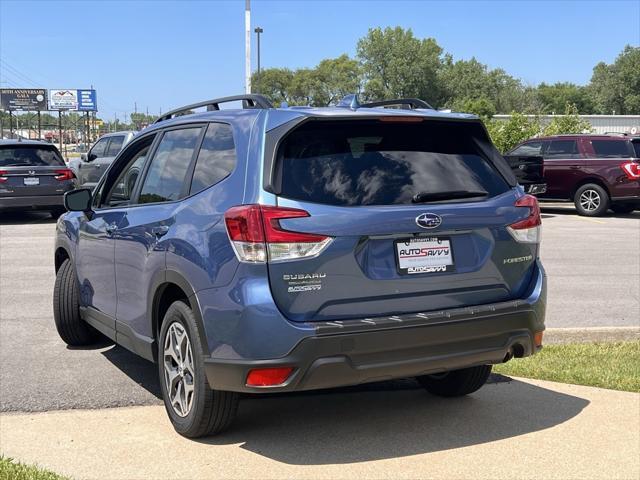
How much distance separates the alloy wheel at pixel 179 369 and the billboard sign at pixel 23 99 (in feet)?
285

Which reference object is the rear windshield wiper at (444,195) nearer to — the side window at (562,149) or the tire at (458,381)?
the tire at (458,381)

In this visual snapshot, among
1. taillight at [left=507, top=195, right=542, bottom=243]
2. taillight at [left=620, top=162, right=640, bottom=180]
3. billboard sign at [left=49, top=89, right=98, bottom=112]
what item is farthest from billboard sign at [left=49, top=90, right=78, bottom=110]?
taillight at [left=507, top=195, right=542, bottom=243]

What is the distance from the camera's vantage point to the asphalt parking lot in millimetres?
5066

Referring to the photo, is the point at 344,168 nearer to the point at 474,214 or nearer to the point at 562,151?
the point at 474,214

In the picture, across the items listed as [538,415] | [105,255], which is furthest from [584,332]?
[105,255]

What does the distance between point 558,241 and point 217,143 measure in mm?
10212

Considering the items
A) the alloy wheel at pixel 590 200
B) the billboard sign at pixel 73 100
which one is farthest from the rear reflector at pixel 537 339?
the billboard sign at pixel 73 100

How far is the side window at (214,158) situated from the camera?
13.1ft

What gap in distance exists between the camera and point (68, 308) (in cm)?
600

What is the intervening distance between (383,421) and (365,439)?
333 millimetres

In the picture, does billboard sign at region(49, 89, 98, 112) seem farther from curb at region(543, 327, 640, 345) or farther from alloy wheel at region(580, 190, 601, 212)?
curb at region(543, 327, 640, 345)

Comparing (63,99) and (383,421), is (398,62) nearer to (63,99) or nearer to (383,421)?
(63,99)

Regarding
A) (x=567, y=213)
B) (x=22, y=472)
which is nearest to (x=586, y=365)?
(x=22, y=472)

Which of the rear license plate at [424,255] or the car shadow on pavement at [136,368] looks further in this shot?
the car shadow on pavement at [136,368]
